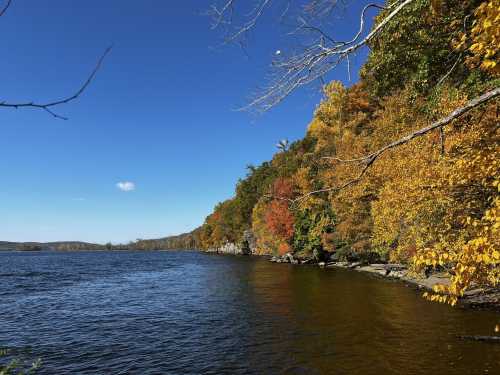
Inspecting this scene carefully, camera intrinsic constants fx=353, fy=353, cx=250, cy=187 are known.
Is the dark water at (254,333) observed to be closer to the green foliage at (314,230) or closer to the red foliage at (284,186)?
the green foliage at (314,230)

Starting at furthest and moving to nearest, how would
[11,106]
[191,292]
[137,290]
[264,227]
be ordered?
[264,227], [137,290], [191,292], [11,106]

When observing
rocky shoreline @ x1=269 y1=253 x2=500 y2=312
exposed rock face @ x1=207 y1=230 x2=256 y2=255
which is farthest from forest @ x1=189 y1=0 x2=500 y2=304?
exposed rock face @ x1=207 y1=230 x2=256 y2=255

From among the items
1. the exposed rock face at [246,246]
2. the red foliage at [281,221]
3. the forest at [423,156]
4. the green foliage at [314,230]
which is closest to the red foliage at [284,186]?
the red foliage at [281,221]

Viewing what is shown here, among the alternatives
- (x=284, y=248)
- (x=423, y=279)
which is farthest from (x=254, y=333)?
(x=284, y=248)

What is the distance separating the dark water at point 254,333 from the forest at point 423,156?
2671 millimetres

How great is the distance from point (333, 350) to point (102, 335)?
1058cm

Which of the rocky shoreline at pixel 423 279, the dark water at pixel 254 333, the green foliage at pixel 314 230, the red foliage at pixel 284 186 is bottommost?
the dark water at pixel 254 333

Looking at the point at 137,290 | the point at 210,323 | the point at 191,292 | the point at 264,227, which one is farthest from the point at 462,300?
the point at 264,227

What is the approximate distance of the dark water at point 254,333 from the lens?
1212 cm

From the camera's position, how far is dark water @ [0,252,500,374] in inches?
477

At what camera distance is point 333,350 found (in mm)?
13250

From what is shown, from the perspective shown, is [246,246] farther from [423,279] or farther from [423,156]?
[423,156]

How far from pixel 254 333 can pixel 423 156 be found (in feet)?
41.9

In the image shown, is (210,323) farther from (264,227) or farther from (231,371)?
(264,227)
